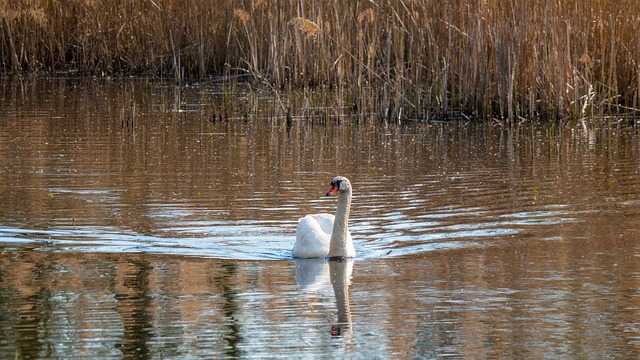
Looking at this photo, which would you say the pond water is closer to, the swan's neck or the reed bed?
the swan's neck

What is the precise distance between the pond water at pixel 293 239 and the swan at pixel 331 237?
0.10 metres

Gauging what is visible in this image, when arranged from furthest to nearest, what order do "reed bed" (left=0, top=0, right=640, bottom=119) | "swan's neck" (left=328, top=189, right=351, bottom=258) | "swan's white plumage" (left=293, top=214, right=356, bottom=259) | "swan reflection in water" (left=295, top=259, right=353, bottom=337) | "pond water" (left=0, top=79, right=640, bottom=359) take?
"reed bed" (left=0, top=0, right=640, bottom=119)
"swan's white plumage" (left=293, top=214, right=356, bottom=259)
"swan's neck" (left=328, top=189, right=351, bottom=258)
"swan reflection in water" (left=295, top=259, right=353, bottom=337)
"pond water" (left=0, top=79, right=640, bottom=359)

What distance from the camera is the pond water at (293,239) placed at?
612 centimetres

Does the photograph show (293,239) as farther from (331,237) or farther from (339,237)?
(339,237)

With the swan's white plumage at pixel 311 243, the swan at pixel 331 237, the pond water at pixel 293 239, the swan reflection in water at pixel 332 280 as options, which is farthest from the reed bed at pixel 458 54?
the swan reflection in water at pixel 332 280

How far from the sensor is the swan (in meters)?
8.64

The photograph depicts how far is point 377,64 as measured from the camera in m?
17.8

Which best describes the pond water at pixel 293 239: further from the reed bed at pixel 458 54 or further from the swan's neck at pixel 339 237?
the reed bed at pixel 458 54

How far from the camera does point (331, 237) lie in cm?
875

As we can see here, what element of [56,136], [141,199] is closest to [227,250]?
[141,199]

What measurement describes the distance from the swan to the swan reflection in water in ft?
0.17

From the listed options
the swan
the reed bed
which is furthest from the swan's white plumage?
the reed bed

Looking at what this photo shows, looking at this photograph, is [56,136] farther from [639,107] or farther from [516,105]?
[639,107]

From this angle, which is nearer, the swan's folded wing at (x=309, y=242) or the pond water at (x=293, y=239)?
the pond water at (x=293, y=239)
